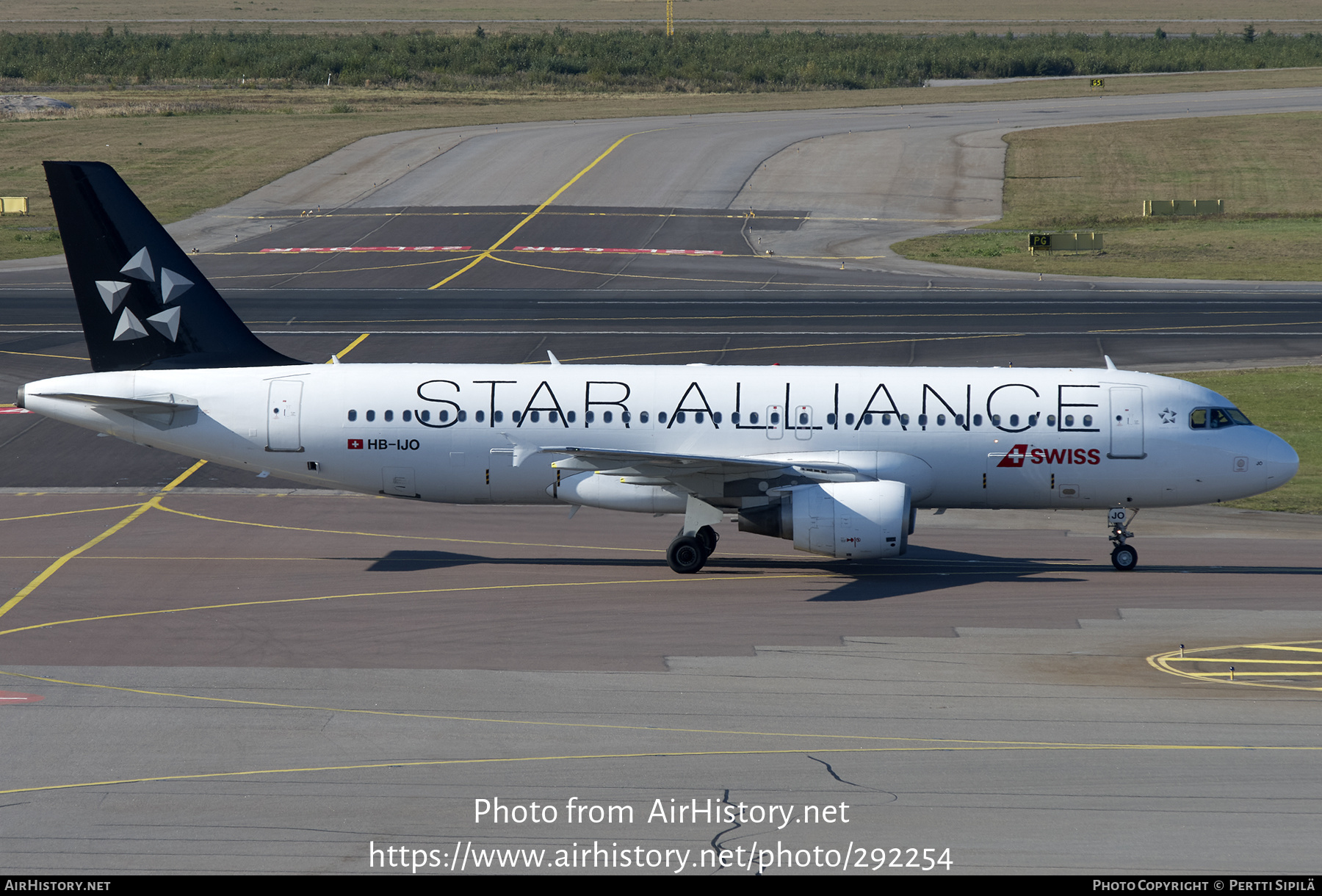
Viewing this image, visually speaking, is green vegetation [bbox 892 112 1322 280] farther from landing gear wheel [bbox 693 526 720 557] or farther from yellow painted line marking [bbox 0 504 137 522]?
yellow painted line marking [bbox 0 504 137 522]

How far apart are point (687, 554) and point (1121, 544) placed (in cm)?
1028

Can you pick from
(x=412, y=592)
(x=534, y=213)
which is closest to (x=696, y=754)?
(x=412, y=592)

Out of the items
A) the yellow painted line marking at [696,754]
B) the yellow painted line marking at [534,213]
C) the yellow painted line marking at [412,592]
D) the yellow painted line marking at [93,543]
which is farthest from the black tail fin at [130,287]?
the yellow painted line marking at [534,213]

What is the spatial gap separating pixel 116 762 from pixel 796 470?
1561 centimetres

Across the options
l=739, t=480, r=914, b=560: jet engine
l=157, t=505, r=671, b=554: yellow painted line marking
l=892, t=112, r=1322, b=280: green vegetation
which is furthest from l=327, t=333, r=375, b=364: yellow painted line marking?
l=892, t=112, r=1322, b=280: green vegetation

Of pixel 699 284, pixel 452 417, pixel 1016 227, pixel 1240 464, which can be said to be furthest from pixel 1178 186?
pixel 452 417

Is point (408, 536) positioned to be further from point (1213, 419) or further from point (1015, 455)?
point (1213, 419)

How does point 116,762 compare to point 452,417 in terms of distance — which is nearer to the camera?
point 116,762

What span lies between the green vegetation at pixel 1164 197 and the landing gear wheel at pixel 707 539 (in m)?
46.4

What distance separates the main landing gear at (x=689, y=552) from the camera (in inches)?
1241

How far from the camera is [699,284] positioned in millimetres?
69500

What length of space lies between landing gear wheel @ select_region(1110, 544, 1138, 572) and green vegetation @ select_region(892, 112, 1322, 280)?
142 ft

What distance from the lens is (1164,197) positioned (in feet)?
291

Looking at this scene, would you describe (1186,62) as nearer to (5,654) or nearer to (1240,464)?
(1240,464)
